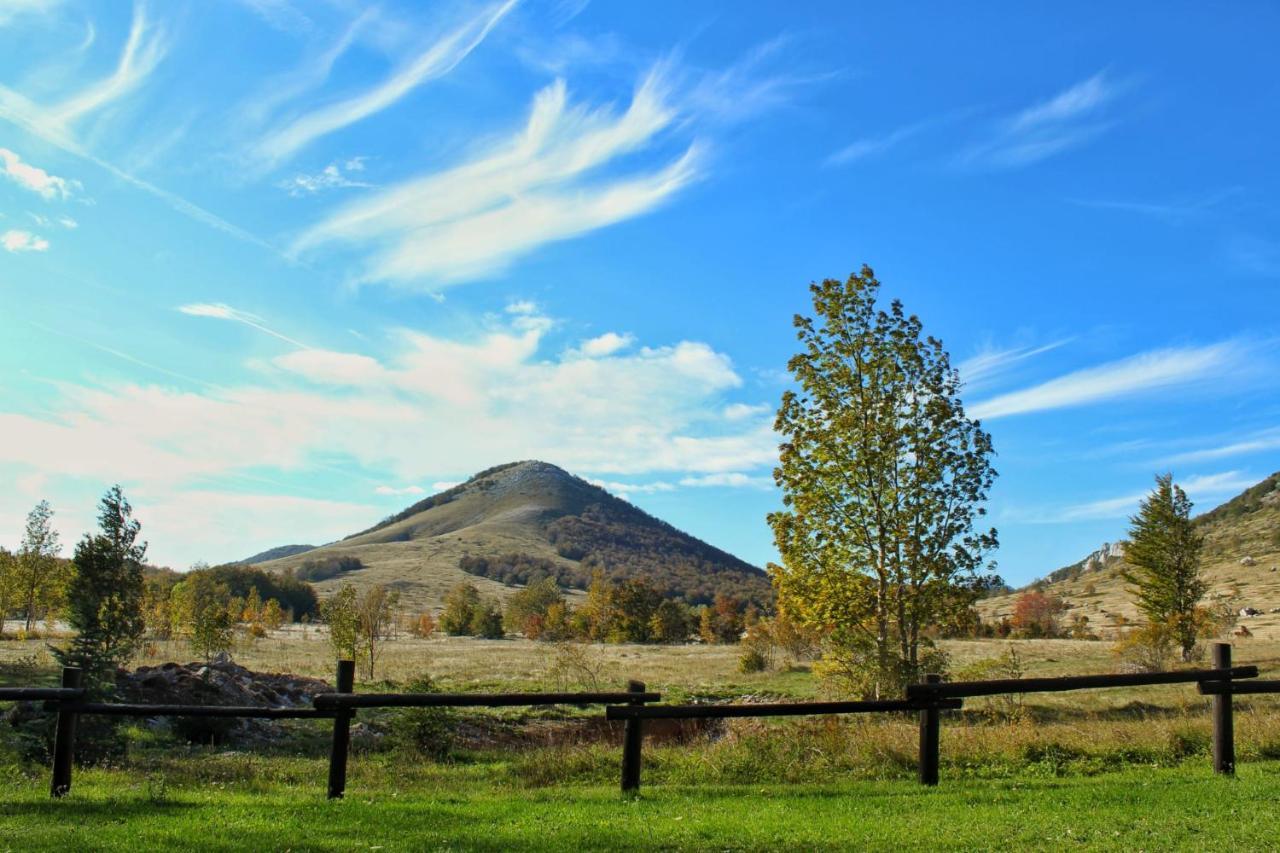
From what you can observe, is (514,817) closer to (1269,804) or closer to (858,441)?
(1269,804)

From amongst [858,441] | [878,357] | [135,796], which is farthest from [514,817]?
[878,357]

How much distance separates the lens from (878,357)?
1778 centimetres

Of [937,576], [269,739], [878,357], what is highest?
[878,357]

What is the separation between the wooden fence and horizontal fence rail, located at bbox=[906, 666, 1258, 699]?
0.5 inches

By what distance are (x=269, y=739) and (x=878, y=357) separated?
18034 mm

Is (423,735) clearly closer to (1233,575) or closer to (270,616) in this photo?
(270,616)

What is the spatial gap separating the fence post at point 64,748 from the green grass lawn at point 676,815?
0.23 metres

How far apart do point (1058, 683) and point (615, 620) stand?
8507 cm

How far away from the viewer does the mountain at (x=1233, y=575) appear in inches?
3752

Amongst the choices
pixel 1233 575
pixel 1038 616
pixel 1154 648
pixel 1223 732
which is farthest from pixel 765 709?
pixel 1233 575

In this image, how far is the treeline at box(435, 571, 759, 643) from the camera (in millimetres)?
93312

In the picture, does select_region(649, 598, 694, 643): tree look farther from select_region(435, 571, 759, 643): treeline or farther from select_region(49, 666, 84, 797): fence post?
select_region(49, 666, 84, 797): fence post

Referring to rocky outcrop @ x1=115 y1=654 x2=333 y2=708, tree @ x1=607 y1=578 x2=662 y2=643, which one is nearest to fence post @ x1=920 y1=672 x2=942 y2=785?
rocky outcrop @ x1=115 y1=654 x2=333 y2=708

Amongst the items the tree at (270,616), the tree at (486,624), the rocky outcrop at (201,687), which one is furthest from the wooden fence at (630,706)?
the tree at (486,624)
